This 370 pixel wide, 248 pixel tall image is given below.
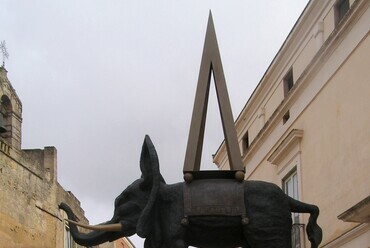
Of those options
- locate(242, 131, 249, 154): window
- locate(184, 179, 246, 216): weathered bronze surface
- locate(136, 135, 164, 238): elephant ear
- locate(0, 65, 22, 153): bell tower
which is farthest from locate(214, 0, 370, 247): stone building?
locate(136, 135, 164, 238): elephant ear

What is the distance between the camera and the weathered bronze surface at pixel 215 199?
22.9ft

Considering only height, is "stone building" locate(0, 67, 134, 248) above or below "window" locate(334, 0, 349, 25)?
below

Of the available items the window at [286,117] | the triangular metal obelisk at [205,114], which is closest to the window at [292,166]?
the window at [286,117]

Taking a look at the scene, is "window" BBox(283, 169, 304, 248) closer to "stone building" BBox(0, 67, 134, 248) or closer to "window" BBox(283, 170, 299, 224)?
"window" BBox(283, 170, 299, 224)

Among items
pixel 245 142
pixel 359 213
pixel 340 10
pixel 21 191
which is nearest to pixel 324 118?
pixel 340 10

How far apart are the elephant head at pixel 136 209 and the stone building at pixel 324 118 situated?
789cm

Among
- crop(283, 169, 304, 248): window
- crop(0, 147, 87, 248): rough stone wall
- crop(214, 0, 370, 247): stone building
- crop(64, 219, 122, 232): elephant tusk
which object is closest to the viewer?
crop(64, 219, 122, 232): elephant tusk

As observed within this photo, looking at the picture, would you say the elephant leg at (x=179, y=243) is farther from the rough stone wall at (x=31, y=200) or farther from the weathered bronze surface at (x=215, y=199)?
the rough stone wall at (x=31, y=200)

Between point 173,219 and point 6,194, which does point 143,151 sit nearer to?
point 173,219

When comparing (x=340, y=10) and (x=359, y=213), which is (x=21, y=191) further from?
(x=359, y=213)

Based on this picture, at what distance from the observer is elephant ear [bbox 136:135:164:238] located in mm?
6961

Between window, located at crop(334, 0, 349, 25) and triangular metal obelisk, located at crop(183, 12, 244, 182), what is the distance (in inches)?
394

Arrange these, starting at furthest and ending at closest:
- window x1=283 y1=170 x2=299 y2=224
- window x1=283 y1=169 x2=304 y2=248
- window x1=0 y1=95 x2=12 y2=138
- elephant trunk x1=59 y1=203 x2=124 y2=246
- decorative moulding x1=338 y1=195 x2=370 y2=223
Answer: window x1=0 y1=95 x2=12 y2=138 → window x1=283 y1=170 x2=299 y2=224 → window x1=283 y1=169 x2=304 y2=248 → decorative moulding x1=338 y1=195 x2=370 y2=223 → elephant trunk x1=59 y1=203 x2=124 y2=246

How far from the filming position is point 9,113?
2358 centimetres
